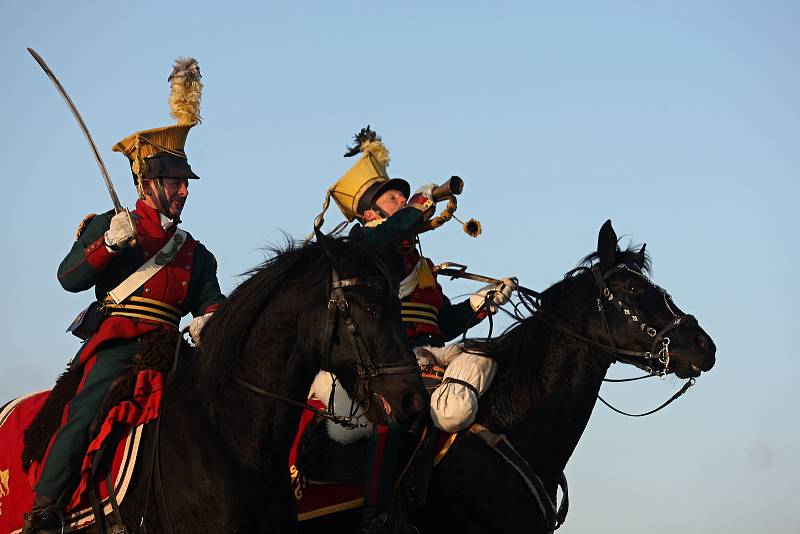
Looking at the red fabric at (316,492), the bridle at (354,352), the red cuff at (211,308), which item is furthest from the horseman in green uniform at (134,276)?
the red fabric at (316,492)

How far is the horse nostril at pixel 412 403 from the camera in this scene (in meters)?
8.70

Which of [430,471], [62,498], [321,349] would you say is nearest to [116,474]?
[62,498]

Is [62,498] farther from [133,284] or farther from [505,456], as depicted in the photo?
[505,456]

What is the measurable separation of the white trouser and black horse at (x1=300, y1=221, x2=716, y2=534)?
171mm

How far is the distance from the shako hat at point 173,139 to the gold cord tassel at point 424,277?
3504 mm

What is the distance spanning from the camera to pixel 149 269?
10.4 m

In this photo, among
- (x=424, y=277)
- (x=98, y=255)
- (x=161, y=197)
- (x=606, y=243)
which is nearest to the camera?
(x=98, y=255)

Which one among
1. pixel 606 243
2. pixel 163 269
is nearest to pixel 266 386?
pixel 163 269

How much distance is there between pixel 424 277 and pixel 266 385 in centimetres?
474

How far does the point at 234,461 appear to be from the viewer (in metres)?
9.09

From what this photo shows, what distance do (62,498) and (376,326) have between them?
2821 mm

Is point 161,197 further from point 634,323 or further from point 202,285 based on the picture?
point 634,323

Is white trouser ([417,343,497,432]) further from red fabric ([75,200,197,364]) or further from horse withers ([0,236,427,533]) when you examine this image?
horse withers ([0,236,427,533])

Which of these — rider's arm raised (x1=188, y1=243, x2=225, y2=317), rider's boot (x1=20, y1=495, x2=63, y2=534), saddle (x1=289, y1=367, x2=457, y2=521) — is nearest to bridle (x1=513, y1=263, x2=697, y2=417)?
saddle (x1=289, y1=367, x2=457, y2=521)
